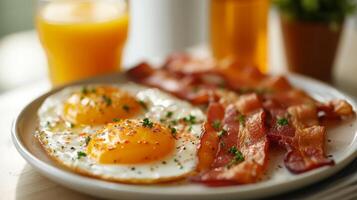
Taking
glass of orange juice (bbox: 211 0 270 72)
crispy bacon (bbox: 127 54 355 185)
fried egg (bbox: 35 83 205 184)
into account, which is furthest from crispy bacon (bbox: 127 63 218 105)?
glass of orange juice (bbox: 211 0 270 72)

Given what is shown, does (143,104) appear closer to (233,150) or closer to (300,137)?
(233,150)

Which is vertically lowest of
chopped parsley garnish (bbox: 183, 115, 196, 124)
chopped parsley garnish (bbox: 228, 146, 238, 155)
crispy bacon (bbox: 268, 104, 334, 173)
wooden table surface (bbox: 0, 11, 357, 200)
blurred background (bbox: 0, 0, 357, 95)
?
blurred background (bbox: 0, 0, 357, 95)

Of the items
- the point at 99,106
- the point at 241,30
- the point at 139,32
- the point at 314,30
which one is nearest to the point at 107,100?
the point at 99,106

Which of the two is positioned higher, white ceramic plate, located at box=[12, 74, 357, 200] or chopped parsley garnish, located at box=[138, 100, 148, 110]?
white ceramic plate, located at box=[12, 74, 357, 200]

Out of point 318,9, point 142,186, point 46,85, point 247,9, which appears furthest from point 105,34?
point 142,186

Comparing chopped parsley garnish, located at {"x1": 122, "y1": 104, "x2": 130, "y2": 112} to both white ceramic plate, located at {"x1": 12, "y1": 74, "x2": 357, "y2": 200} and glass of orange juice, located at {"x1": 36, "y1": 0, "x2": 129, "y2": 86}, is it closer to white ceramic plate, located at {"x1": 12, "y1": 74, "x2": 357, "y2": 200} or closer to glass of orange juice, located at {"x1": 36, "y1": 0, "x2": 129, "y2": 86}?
white ceramic plate, located at {"x1": 12, "y1": 74, "x2": 357, "y2": 200}
